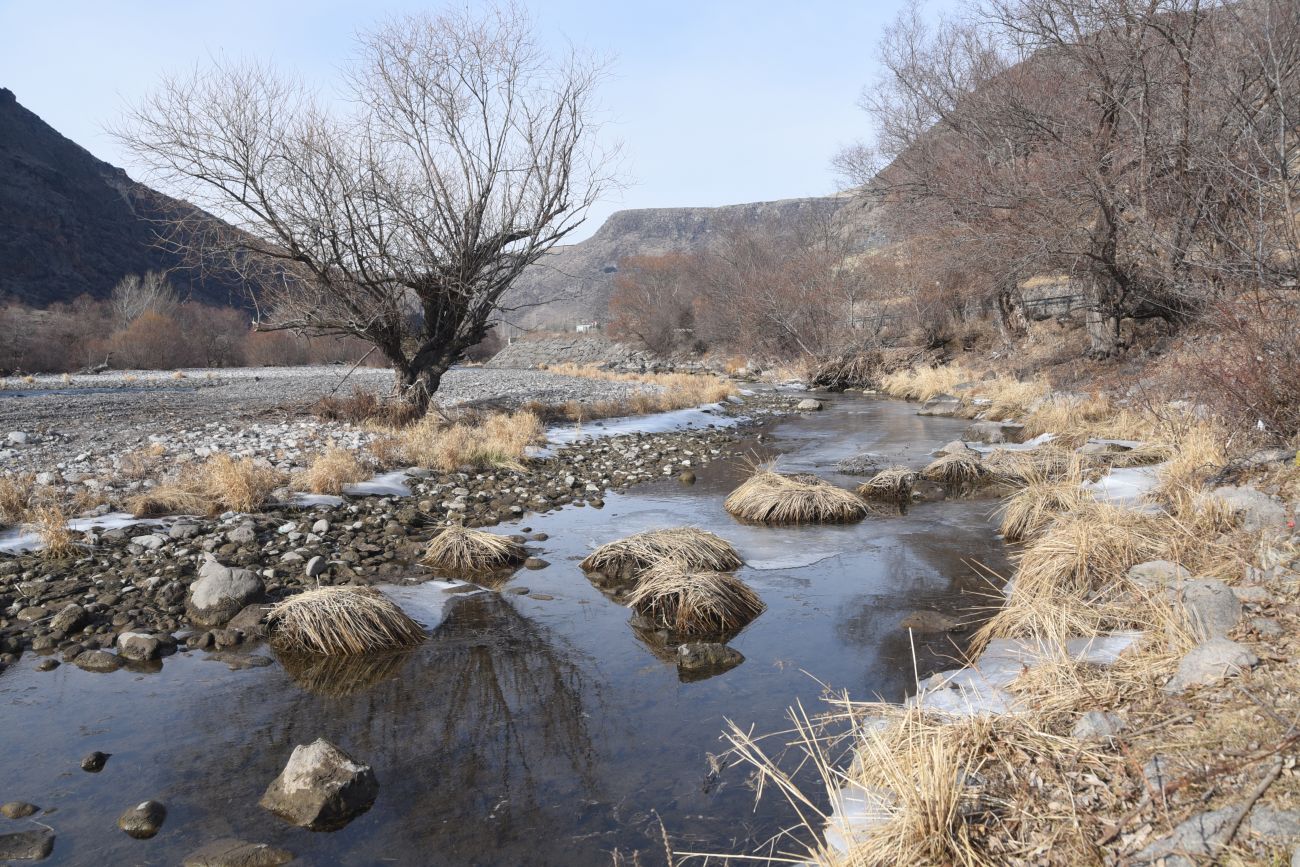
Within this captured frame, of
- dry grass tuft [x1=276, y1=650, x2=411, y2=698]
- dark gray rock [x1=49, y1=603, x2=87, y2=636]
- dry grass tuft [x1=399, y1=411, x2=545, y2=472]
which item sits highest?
dry grass tuft [x1=399, y1=411, x2=545, y2=472]

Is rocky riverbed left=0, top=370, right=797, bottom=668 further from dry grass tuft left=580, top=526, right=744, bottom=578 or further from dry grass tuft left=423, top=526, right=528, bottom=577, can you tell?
dry grass tuft left=580, top=526, right=744, bottom=578

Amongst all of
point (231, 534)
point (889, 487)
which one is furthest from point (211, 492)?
point (889, 487)

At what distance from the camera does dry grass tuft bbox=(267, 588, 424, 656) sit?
216 inches

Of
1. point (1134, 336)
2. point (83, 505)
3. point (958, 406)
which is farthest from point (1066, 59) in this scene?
point (83, 505)

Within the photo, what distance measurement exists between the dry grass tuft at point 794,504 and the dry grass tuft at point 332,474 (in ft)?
15.5

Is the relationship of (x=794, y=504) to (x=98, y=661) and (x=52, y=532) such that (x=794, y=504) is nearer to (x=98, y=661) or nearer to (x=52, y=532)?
(x=98, y=661)

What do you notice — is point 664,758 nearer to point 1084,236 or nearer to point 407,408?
point 407,408

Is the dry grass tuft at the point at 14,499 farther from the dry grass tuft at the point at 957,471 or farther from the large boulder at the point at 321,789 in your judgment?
the dry grass tuft at the point at 957,471

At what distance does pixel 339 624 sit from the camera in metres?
5.50

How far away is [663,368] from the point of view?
132 feet

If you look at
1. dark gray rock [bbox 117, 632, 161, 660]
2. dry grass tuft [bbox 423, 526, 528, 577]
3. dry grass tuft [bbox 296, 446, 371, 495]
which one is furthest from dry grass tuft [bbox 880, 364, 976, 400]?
dark gray rock [bbox 117, 632, 161, 660]

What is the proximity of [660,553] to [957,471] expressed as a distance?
5.81m

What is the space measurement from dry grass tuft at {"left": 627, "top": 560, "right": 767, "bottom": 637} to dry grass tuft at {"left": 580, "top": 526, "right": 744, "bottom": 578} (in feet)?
1.50

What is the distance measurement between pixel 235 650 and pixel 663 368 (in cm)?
3542
